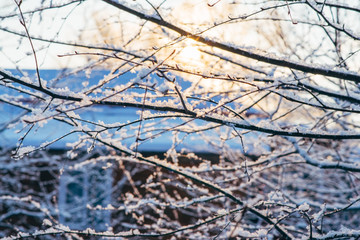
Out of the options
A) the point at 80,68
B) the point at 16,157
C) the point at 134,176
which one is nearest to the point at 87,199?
the point at 134,176

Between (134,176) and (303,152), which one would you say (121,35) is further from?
(134,176)

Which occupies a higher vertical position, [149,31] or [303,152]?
[149,31]

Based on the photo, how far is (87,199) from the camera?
840 cm

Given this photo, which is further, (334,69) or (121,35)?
(121,35)

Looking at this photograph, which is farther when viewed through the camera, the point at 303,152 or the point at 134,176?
the point at 134,176

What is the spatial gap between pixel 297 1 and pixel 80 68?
5.63 ft

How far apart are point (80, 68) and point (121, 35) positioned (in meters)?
0.43

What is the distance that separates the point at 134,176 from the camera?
952cm

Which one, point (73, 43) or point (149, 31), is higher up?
point (149, 31)

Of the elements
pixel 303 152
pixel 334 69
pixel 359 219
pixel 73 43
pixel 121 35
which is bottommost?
pixel 359 219

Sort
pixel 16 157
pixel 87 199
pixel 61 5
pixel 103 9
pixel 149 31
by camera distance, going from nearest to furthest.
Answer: pixel 16 157
pixel 61 5
pixel 103 9
pixel 149 31
pixel 87 199

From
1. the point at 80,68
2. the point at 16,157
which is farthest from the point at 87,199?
the point at 16,157

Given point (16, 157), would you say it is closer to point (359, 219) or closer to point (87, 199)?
point (87, 199)

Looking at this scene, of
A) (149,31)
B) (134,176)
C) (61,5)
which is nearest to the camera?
(61,5)
